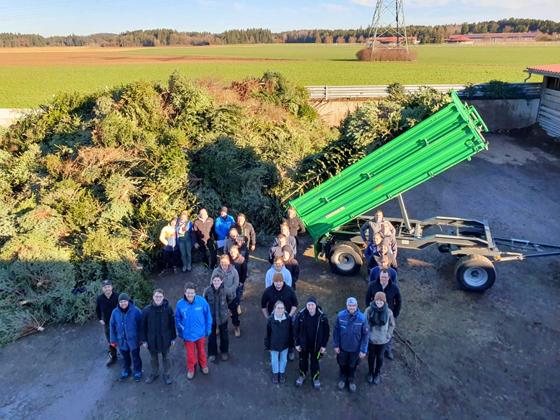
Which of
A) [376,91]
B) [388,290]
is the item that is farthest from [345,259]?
[376,91]

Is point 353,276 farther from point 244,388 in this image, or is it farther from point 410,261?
point 244,388

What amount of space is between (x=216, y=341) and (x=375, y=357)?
231 cm

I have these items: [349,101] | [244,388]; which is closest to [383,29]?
[349,101]

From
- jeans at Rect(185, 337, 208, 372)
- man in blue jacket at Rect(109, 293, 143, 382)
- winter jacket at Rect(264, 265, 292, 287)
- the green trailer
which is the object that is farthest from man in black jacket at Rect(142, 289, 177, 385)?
the green trailer

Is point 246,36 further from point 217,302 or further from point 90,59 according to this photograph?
point 217,302

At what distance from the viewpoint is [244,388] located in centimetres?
564

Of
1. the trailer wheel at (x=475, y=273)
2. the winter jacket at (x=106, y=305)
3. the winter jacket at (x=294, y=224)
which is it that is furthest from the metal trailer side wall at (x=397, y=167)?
the winter jacket at (x=106, y=305)

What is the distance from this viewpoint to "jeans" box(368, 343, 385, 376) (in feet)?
17.6

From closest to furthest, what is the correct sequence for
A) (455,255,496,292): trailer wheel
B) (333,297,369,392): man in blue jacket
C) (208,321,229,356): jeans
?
(333,297,369,392): man in blue jacket
(208,321,229,356): jeans
(455,255,496,292): trailer wheel

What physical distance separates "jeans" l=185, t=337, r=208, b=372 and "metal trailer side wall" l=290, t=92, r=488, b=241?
137 inches

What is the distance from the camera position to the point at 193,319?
5398 mm

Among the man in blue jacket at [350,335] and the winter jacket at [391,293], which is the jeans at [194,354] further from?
the winter jacket at [391,293]

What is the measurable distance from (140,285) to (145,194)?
9.83 feet

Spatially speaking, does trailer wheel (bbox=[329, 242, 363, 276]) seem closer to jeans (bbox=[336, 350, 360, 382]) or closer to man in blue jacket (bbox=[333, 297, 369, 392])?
jeans (bbox=[336, 350, 360, 382])
